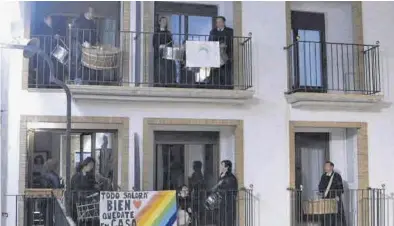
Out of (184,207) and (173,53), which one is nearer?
(184,207)

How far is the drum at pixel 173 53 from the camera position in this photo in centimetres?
1090

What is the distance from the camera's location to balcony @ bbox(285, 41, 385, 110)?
37.3 ft

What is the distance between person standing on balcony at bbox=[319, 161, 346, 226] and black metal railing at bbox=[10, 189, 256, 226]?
1356mm

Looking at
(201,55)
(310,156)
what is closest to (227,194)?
(310,156)

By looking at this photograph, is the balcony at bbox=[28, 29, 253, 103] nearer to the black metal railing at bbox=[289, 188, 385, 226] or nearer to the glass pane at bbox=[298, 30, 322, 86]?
the glass pane at bbox=[298, 30, 322, 86]

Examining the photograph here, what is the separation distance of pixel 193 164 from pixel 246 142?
1.14 metres

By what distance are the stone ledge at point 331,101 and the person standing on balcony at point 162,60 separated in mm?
2220

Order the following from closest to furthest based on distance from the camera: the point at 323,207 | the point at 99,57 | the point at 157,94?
the point at 99,57 → the point at 157,94 → the point at 323,207

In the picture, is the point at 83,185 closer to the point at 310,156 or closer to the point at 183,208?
the point at 183,208

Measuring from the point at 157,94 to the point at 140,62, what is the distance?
2.67 ft

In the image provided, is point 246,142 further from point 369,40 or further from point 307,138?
point 369,40

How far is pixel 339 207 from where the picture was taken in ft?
36.9

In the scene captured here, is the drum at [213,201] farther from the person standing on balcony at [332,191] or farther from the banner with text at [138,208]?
the person standing on balcony at [332,191]

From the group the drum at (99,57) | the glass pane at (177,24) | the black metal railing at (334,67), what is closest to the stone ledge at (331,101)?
the black metal railing at (334,67)
